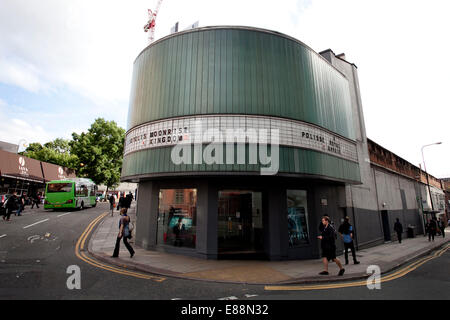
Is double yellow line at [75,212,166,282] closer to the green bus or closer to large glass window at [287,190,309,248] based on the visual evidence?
large glass window at [287,190,309,248]

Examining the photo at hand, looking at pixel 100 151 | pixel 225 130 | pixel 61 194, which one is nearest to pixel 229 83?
pixel 225 130

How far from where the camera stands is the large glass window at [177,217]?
1047 centimetres

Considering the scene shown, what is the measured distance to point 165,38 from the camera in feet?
37.2

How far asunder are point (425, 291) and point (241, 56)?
35.2ft

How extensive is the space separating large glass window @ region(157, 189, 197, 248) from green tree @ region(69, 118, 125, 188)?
32.3m

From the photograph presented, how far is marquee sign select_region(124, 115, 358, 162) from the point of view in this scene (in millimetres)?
9562

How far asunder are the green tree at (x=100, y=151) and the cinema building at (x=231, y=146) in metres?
31.1

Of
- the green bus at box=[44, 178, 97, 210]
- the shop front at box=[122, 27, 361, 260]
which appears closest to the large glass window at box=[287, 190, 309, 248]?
the shop front at box=[122, 27, 361, 260]

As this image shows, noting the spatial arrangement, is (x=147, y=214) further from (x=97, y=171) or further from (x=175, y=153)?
(x=97, y=171)

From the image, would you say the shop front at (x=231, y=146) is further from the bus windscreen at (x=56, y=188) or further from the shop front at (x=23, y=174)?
the shop front at (x=23, y=174)

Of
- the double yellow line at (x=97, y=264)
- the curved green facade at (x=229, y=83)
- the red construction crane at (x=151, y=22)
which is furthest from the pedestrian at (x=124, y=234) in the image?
the red construction crane at (x=151, y=22)

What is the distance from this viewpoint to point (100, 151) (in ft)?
126

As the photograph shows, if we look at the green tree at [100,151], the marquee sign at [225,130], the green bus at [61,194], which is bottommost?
the green bus at [61,194]

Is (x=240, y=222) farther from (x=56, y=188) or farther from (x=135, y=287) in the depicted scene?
(x=56, y=188)
